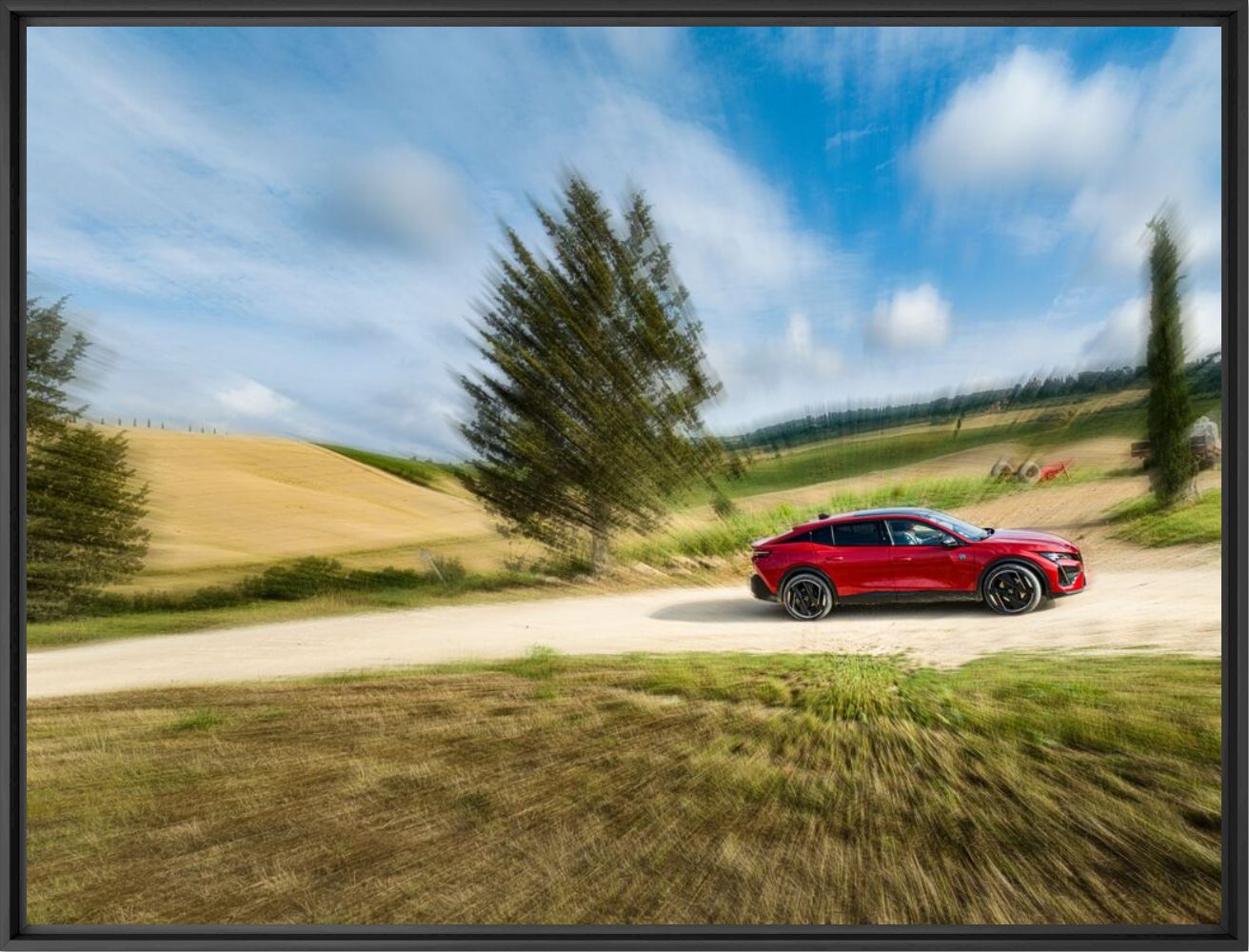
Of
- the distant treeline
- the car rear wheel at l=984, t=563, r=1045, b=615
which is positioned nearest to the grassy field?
the car rear wheel at l=984, t=563, r=1045, b=615

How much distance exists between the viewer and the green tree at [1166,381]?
1.43 meters

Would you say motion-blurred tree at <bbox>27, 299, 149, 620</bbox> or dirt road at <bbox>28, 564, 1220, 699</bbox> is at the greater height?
motion-blurred tree at <bbox>27, 299, 149, 620</bbox>

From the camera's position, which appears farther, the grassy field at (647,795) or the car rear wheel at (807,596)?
the car rear wheel at (807,596)

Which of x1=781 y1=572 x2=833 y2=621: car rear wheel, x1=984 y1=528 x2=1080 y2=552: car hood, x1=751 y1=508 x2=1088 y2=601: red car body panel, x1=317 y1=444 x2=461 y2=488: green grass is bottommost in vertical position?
x1=781 y1=572 x2=833 y2=621: car rear wheel

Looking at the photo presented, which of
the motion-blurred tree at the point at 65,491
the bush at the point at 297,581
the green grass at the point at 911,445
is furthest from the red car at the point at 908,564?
the motion-blurred tree at the point at 65,491

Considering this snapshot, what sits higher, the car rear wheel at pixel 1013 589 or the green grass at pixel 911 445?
the green grass at pixel 911 445

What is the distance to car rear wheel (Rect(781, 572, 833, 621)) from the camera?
151 cm

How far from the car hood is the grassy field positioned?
23 centimetres

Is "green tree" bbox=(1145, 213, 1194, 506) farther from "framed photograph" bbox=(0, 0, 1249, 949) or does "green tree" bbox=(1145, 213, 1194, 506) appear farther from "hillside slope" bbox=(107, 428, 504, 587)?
"hillside slope" bbox=(107, 428, 504, 587)

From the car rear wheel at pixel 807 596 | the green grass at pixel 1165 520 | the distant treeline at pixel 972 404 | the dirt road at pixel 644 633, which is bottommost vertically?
the dirt road at pixel 644 633

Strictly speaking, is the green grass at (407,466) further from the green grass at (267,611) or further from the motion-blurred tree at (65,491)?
the motion-blurred tree at (65,491)

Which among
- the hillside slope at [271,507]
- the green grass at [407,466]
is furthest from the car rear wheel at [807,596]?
the green grass at [407,466]

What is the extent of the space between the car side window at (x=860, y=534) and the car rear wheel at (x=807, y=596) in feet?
0.32

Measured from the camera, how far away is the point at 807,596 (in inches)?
59.8
